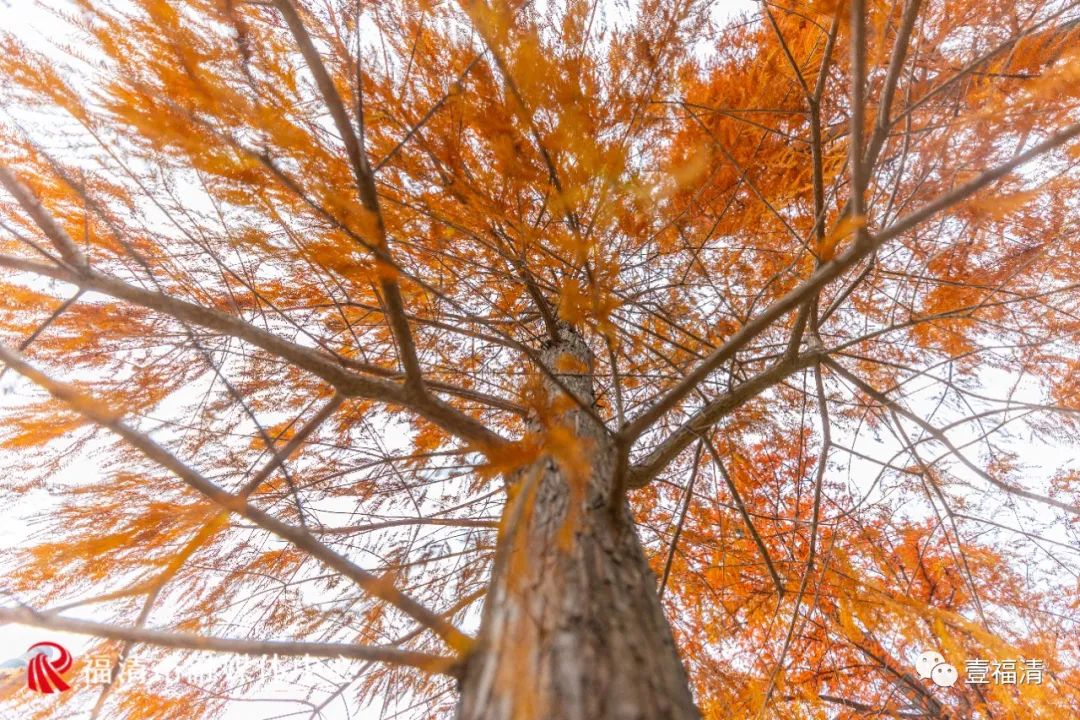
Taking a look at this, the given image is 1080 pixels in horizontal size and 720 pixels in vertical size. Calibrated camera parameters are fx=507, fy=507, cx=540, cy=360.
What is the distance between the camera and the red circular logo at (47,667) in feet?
4.79

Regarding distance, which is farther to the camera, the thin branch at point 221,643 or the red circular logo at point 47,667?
the red circular logo at point 47,667

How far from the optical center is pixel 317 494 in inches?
77.8

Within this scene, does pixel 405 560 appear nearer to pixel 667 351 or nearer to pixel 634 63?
pixel 667 351

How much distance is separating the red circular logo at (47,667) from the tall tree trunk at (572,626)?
1453mm

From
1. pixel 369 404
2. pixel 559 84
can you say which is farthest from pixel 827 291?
pixel 369 404

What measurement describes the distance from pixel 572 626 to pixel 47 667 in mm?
1706

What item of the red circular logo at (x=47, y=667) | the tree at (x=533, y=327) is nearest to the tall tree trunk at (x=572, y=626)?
the tree at (x=533, y=327)

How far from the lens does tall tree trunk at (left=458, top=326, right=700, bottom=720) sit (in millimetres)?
692

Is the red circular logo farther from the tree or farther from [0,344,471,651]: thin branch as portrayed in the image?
[0,344,471,651]: thin branch

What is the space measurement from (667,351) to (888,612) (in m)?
1.28

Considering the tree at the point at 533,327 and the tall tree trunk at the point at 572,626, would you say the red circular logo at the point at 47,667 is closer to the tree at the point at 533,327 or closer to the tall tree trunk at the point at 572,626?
the tree at the point at 533,327

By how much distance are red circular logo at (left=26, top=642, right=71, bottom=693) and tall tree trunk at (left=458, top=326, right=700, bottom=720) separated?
145cm

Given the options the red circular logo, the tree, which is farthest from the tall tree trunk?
the red circular logo

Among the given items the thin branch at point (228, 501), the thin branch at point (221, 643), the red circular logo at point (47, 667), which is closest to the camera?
the thin branch at point (221, 643)
